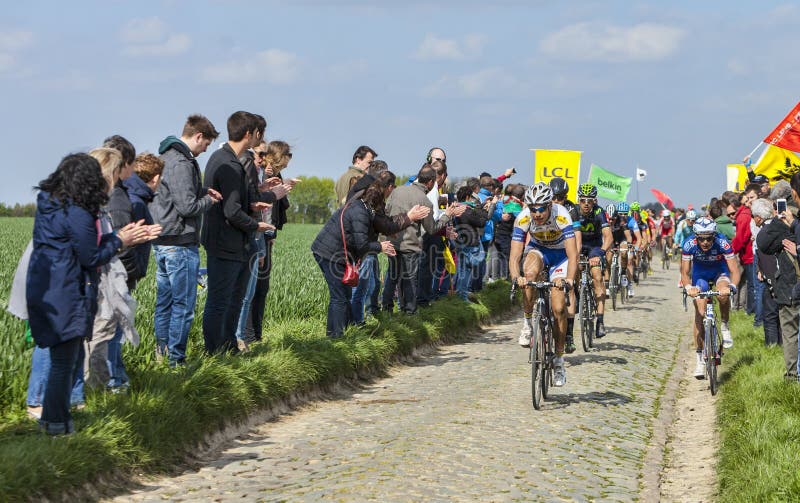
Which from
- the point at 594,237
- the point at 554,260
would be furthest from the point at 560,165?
the point at 554,260

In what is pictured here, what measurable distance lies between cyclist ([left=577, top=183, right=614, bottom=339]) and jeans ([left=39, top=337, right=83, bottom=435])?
405 inches

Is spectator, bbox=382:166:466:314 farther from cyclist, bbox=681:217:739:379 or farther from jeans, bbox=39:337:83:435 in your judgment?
jeans, bbox=39:337:83:435

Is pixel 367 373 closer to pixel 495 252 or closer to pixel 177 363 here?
pixel 177 363

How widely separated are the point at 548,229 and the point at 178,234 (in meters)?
3.88

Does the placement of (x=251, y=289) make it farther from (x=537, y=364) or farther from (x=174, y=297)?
(x=537, y=364)

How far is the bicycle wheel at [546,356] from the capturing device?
34.6ft

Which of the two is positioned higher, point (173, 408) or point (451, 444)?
point (173, 408)

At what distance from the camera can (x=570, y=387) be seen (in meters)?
11.8

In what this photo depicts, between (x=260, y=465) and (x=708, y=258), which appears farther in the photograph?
(x=708, y=258)

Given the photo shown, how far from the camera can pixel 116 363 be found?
338 inches

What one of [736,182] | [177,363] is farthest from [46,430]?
[736,182]

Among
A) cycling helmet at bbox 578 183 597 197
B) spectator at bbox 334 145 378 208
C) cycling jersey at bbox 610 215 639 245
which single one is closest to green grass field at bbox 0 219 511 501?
spectator at bbox 334 145 378 208

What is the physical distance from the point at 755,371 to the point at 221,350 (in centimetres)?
563

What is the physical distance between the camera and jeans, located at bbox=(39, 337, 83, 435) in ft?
22.4
